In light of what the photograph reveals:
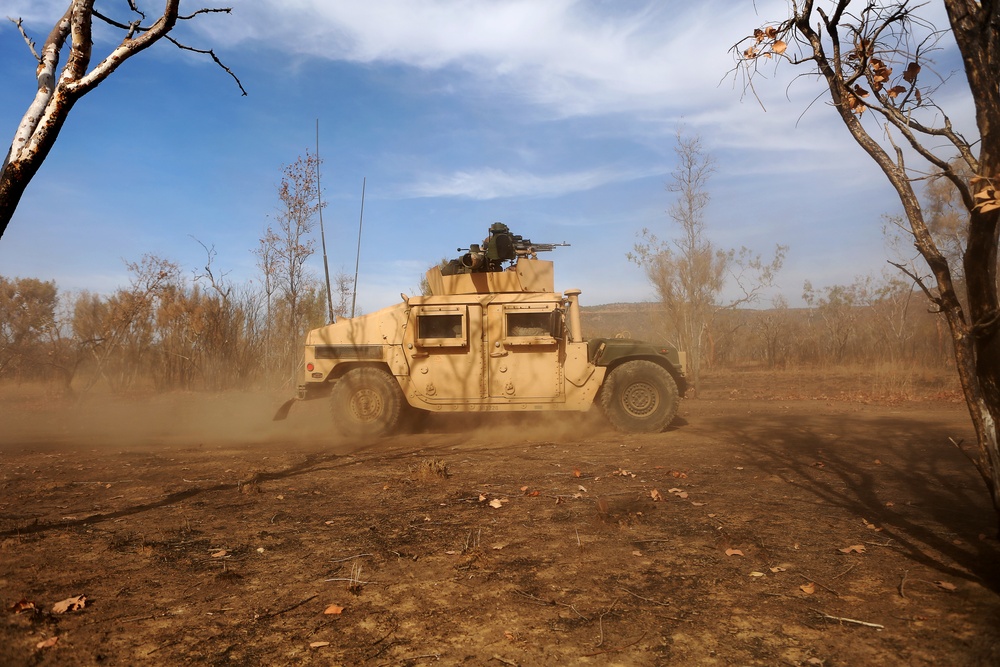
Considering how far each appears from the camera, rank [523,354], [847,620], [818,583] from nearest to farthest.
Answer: [847,620], [818,583], [523,354]

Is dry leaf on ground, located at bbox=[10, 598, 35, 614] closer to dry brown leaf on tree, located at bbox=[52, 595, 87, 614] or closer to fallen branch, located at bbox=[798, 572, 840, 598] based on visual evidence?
dry brown leaf on tree, located at bbox=[52, 595, 87, 614]

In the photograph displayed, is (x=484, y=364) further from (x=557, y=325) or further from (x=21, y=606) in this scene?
(x=21, y=606)

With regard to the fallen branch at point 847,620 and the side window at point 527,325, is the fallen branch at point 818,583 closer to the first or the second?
the fallen branch at point 847,620

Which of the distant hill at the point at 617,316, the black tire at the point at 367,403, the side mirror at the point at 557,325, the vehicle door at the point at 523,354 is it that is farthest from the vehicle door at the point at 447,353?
the distant hill at the point at 617,316

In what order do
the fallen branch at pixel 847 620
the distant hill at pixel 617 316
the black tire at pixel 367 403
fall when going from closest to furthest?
the fallen branch at pixel 847 620 < the black tire at pixel 367 403 < the distant hill at pixel 617 316

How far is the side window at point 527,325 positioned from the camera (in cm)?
875

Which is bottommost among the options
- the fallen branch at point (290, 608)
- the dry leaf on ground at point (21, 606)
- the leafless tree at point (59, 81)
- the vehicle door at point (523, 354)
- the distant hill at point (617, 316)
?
the fallen branch at point (290, 608)

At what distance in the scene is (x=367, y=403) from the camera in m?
9.22

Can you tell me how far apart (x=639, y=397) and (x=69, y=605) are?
7248 mm

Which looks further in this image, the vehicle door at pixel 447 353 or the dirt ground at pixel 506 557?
the vehicle door at pixel 447 353

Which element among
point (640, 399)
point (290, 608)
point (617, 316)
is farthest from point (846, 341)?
point (617, 316)

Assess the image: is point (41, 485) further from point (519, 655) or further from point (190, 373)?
point (190, 373)

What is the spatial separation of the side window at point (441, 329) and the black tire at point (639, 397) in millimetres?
2273

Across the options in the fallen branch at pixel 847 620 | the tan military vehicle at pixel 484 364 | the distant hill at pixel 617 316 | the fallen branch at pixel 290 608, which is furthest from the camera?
the distant hill at pixel 617 316
